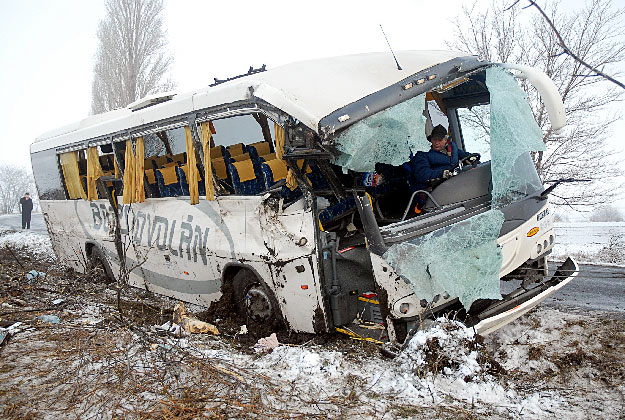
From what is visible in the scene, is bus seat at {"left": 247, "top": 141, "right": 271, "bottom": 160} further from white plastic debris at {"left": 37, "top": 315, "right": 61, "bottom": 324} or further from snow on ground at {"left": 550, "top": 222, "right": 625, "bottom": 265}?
snow on ground at {"left": 550, "top": 222, "right": 625, "bottom": 265}

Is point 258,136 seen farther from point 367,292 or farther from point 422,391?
point 422,391

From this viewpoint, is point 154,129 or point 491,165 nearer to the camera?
point 491,165

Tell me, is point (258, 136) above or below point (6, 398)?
above

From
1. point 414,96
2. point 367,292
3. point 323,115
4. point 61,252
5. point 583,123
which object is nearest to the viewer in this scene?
point 323,115

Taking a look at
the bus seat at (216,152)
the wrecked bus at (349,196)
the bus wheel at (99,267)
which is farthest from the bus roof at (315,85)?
the bus wheel at (99,267)

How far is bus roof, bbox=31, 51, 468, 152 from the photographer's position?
4508 mm

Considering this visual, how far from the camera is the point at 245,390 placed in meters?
3.89

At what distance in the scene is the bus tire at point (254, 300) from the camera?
5414 mm

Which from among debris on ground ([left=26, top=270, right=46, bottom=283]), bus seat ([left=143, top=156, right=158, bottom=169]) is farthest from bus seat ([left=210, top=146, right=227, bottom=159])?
debris on ground ([left=26, top=270, right=46, bottom=283])

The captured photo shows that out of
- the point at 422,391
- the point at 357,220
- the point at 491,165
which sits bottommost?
the point at 422,391

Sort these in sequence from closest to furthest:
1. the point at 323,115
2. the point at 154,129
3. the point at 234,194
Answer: the point at 323,115, the point at 234,194, the point at 154,129

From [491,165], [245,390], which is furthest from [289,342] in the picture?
[491,165]

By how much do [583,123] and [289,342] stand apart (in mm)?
10258

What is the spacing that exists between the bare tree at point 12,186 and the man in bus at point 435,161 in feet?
199
